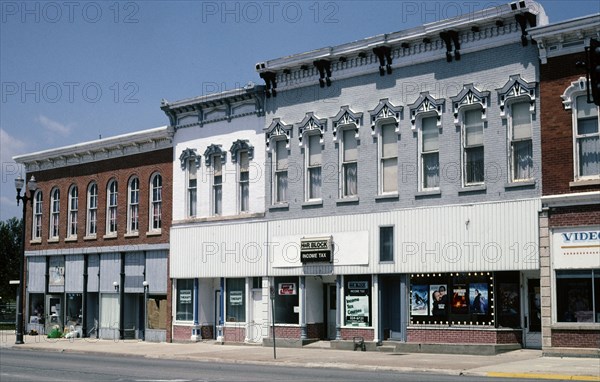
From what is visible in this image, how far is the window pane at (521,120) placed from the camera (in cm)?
2789

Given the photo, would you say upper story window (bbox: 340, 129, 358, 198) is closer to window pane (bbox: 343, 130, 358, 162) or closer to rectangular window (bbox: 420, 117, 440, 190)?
window pane (bbox: 343, 130, 358, 162)

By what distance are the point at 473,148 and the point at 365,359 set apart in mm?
7721

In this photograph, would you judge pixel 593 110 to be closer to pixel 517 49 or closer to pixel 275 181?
pixel 517 49

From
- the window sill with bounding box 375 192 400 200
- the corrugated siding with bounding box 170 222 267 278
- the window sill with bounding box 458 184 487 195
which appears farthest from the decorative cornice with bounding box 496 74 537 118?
the corrugated siding with bounding box 170 222 267 278

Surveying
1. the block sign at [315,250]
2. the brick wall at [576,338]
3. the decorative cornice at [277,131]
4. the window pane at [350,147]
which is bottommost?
the brick wall at [576,338]

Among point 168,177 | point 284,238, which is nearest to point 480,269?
point 284,238

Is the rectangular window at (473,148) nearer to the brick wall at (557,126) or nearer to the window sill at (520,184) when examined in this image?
the window sill at (520,184)

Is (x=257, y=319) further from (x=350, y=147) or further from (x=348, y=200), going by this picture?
(x=350, y=147)

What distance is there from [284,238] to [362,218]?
3.90 m

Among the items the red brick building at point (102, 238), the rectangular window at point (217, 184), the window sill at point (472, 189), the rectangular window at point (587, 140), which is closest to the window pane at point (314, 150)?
the rectangular window at point (217, 184)

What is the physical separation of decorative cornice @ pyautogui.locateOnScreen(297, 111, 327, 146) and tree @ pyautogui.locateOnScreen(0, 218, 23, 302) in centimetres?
4505

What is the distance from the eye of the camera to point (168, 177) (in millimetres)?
40094

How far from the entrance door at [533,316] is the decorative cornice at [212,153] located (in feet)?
47.5

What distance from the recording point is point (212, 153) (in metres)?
38.0
